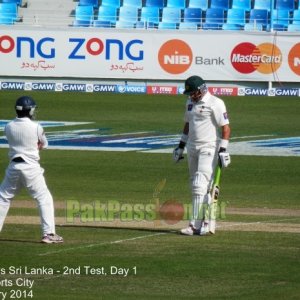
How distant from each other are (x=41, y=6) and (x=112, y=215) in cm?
2554

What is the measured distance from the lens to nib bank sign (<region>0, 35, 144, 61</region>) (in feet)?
109

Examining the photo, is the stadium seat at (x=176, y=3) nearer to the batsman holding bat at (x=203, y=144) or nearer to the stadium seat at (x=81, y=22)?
the stadium seat at (x=81, y=22)

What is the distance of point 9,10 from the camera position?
3869 cm

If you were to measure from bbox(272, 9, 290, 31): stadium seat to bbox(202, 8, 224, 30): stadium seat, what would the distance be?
190 cm

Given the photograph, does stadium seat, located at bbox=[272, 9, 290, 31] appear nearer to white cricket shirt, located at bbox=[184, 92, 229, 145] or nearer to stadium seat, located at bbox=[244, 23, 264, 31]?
stadium seat, located at bbox=[244, 23, 264, 31]

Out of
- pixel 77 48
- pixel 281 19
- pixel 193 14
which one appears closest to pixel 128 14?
pixel 193 14

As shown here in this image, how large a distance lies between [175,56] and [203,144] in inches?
805

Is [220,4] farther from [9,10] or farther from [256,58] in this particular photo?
[9,10]

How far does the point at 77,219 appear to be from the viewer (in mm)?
14320

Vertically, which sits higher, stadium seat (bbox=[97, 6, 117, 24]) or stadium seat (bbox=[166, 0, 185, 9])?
stadium seat (bbox=[166, 0, 185, 9])

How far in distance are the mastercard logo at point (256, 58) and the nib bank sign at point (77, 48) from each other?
301 cm

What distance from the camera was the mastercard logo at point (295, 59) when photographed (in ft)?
107

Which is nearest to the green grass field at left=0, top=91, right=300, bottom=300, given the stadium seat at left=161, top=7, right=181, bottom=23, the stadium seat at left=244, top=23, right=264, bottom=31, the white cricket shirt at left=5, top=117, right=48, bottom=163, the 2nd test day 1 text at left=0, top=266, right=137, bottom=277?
the 2nd test day 1 text at left=0, top=266, right=137, bottom=277

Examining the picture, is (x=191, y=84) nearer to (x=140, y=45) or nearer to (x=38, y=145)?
(x=38, y=145)
